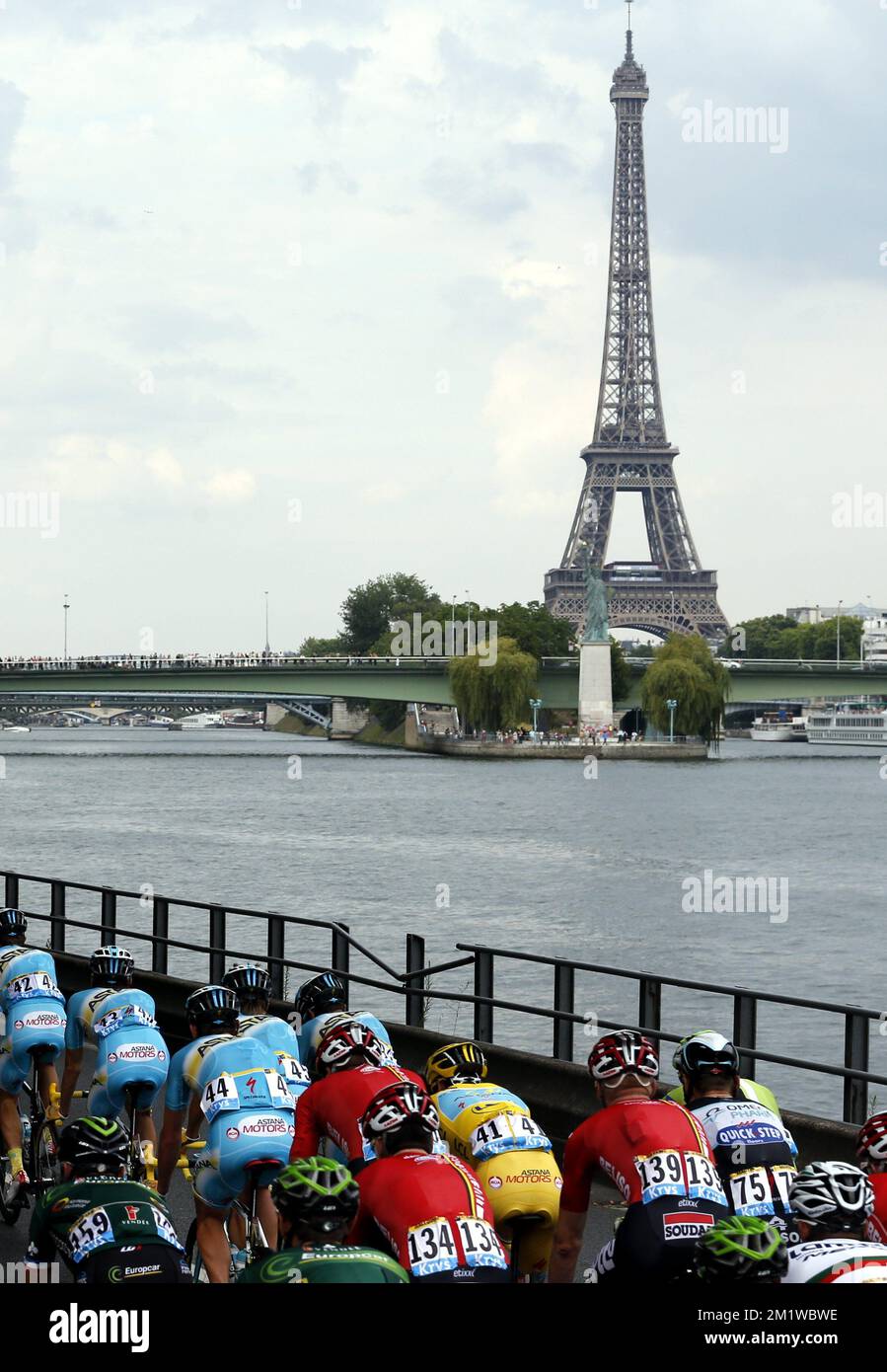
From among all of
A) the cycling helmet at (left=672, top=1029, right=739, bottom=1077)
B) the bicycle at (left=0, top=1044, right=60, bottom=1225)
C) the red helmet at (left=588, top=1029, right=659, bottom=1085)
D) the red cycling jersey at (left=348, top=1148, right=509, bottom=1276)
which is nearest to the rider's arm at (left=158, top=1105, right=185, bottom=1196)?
the bicycle at (left=0, top=1044, right=60, bottom=1225)

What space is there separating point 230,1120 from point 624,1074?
1.93 metres

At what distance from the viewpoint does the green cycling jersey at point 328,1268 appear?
541 cm

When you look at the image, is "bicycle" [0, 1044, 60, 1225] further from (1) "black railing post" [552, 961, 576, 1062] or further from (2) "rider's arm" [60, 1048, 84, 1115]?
(1) "black railing post" [552, 961, 576, 1062]

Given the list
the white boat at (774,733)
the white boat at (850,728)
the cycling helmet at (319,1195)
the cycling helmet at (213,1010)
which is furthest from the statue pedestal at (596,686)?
the cycling helmet at (319,1195)

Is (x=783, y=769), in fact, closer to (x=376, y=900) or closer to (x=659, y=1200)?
(x=376, y=900)

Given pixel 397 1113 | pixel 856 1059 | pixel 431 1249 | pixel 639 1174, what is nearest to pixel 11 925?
Result: pixel 856 1059

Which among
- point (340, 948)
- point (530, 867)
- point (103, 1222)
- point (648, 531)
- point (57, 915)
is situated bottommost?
point (530, 867)

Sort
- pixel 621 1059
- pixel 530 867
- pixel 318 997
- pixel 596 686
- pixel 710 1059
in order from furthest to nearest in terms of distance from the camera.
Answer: pixel 596 686
pixel 530 867
pixel 318 997
pixel 710 1059
pixel 621 1059

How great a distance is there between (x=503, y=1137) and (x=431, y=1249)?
182 centimetres

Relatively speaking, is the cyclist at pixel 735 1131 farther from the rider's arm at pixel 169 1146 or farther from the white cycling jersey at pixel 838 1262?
the rider's arm at pixel 169 1146

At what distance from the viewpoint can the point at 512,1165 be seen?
7.88 m

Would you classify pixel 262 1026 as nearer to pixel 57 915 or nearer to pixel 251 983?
pixel 251 983

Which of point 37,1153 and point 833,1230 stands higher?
point 833,1230

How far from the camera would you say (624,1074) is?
7520mm
